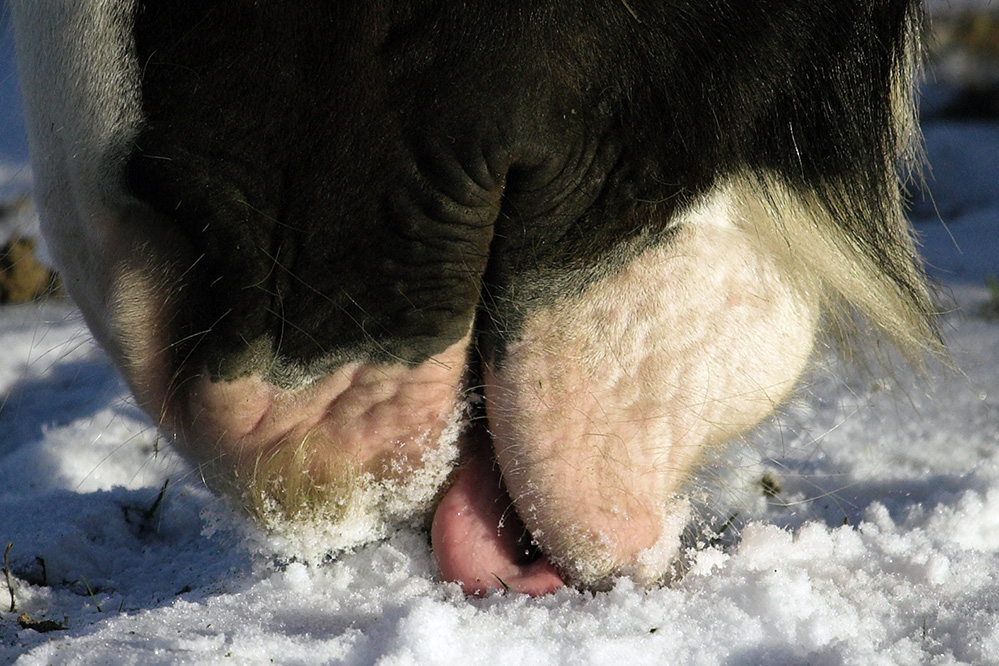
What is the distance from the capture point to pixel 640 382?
1.18m

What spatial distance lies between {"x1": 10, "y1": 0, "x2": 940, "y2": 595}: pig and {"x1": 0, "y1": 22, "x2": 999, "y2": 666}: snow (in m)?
0.09

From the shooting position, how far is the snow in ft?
3.71

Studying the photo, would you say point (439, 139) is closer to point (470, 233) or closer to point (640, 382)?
point (470, 233)

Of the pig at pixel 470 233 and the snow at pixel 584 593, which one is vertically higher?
the pig at pixel 470 233

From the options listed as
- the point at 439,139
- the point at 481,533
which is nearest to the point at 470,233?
the point at 439,139

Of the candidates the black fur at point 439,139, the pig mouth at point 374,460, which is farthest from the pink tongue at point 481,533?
the black fur at point 439,139

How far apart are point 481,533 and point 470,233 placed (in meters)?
0.38

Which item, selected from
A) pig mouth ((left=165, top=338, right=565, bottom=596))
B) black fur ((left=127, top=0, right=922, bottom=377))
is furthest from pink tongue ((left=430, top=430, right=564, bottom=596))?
black fur ((left=127, top=0, right=922, bottom=377))

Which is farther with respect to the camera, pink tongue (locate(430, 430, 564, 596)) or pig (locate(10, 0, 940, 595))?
pink tongue (locate(430, 430, 564, 596))

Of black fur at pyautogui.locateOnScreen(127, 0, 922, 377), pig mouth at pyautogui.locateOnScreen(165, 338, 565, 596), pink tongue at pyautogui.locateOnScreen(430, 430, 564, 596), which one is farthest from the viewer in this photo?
pink tongue at pyautogui.locateOnScreen(430, 430, 564, 596)

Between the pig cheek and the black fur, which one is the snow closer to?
the pig cheek

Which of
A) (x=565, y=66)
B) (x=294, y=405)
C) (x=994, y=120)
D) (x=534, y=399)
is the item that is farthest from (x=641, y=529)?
(x=994, y=120)

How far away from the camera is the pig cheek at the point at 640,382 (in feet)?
3.79

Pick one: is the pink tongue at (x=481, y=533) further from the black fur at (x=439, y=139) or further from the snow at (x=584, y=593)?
the black fur at (x=439, y=139)
